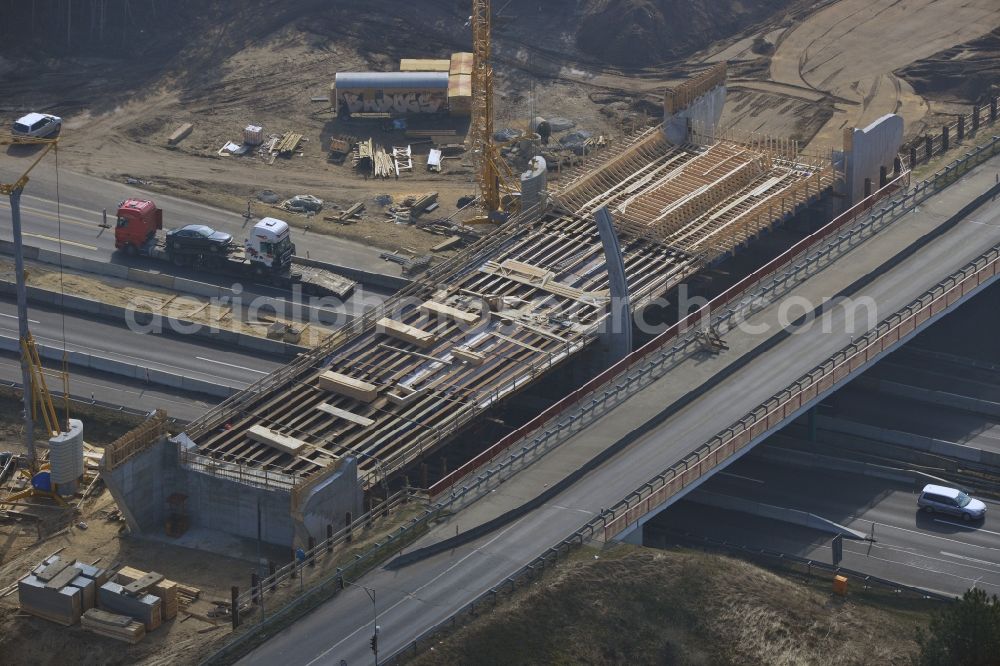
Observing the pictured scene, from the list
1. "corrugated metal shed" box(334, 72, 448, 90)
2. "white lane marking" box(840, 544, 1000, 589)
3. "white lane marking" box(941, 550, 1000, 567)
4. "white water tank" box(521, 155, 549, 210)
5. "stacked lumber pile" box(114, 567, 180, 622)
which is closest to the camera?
"stacked lumber pile" box(114, 567, 180, 622)

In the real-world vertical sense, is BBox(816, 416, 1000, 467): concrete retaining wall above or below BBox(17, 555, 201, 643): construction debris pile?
above

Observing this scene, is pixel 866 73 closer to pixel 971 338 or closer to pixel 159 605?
pixel 971 338

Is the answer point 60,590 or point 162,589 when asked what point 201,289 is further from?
point 60,590

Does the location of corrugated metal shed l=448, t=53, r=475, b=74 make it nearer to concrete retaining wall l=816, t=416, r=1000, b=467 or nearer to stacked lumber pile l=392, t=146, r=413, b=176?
stacked lumber pile l=392, t=146, r=413, b=176

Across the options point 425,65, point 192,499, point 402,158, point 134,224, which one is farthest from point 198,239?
point 425,65

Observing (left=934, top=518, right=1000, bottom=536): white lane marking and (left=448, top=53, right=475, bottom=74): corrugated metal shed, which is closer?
(left=934, top=518, right=1000, bottom=536): white lane marking

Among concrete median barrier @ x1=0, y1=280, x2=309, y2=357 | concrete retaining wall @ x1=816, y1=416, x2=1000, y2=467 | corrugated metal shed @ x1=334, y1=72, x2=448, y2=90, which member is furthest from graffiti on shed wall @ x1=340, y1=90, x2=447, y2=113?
concrete retaining wall @ x1=816, y1=416, x2=1000, y2=467
